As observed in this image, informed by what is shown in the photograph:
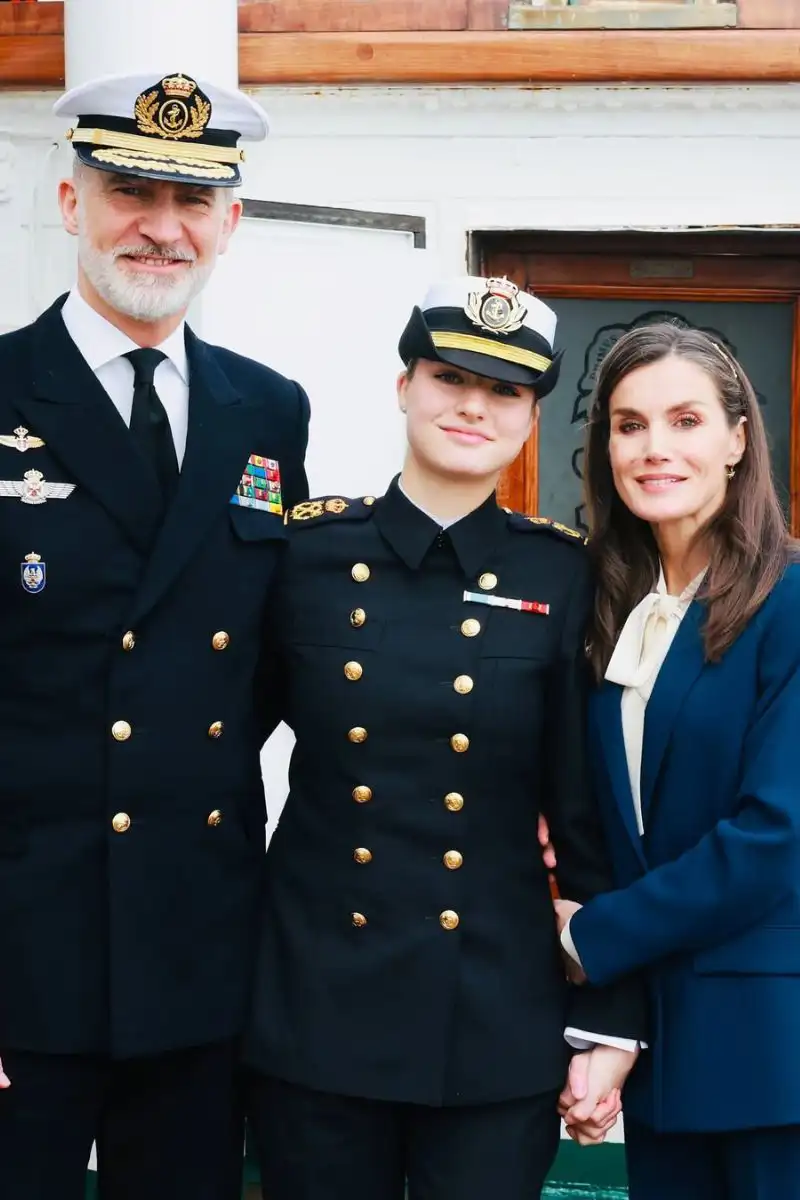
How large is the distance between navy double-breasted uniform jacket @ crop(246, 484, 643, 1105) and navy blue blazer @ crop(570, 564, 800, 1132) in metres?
0.08

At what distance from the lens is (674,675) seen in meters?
2.37

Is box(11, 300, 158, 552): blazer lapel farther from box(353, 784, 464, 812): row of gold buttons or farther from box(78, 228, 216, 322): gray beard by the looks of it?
box(353, 784, 464, 812): row of gold buttons

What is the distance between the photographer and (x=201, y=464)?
242 centimetres

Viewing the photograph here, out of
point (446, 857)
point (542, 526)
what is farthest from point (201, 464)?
point (446, 857)

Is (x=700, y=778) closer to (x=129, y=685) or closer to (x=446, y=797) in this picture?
(x=446, y=797)

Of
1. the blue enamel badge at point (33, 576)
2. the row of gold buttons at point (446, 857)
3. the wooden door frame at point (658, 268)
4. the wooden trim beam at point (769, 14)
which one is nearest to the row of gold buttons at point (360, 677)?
the row of gold buttons at point (446, 857)

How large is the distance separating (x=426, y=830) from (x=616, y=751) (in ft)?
0.98

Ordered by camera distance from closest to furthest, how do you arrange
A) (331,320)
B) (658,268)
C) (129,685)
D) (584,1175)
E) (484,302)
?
(129,685)
(484,302)
(584,1175)
(331,320)
(658,268)

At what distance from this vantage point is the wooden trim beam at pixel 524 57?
4.13 m

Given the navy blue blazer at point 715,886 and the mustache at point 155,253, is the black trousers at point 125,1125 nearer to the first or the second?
the navy blue blazer at point 715,886

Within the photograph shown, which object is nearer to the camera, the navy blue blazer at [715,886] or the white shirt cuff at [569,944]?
the navy blue blazer at [715,886]

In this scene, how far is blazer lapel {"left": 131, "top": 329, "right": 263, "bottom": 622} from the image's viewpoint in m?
2.34

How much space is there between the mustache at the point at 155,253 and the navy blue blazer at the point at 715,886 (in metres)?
0.90

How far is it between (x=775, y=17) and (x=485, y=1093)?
2925 mm
